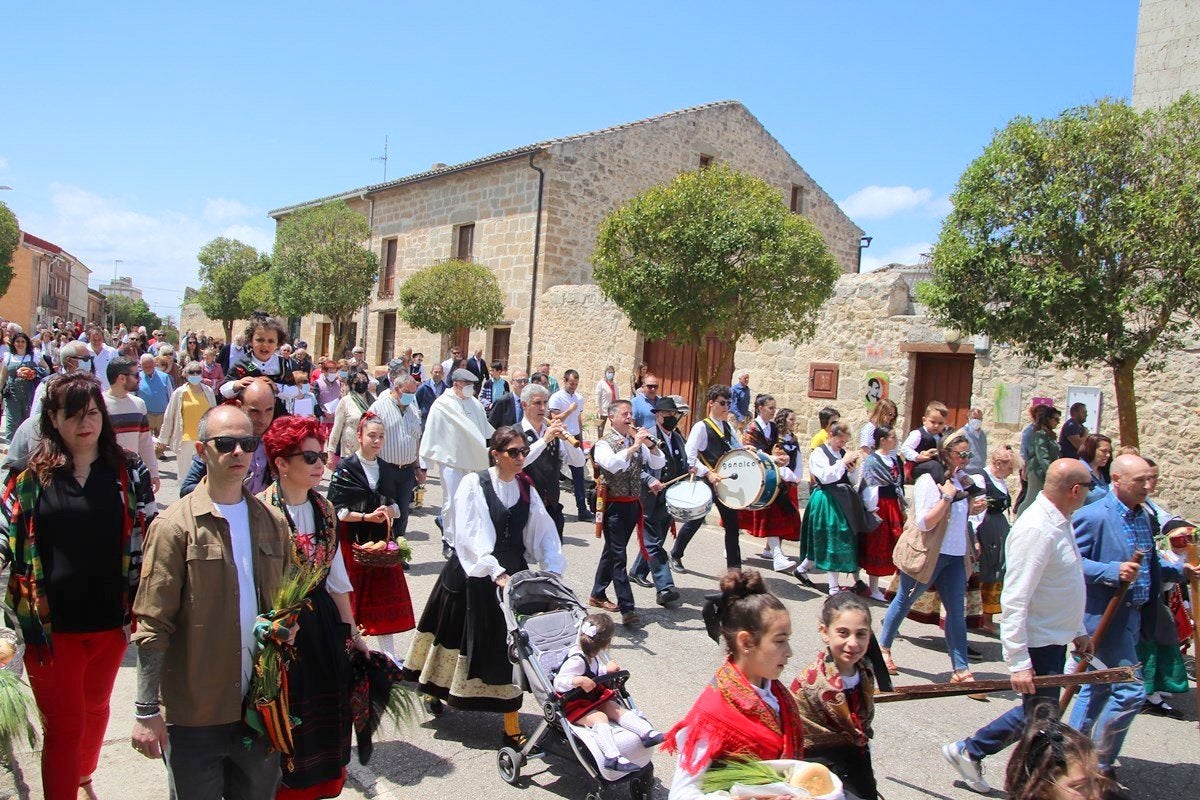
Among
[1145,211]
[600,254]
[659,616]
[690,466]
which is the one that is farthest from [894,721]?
[600,254]

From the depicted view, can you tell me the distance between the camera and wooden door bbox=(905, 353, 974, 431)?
1449 cm

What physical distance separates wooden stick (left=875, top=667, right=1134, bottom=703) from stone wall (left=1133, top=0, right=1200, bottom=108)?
1198 cm

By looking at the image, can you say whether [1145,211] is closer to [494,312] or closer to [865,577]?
Answer: [865,577]

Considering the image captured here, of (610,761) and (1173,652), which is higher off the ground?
(1173,652)

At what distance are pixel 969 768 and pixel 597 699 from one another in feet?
6.34

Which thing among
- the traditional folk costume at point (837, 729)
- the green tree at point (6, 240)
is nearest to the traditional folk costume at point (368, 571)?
the traditional folk costume at point (837, 729)

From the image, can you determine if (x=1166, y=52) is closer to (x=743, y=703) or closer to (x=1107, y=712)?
(x=1107, y=712)

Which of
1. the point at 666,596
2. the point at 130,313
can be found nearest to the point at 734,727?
the point at 666,596

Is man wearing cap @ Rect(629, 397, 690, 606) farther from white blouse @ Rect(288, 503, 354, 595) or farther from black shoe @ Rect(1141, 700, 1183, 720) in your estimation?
white blouse @ Rect(288, 503, 354, 595)

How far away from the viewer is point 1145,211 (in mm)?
8078

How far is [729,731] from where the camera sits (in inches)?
97.3

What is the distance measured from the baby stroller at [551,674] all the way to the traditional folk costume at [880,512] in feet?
13.2

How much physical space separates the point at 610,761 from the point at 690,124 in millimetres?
22580

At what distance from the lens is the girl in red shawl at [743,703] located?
2467 mm
